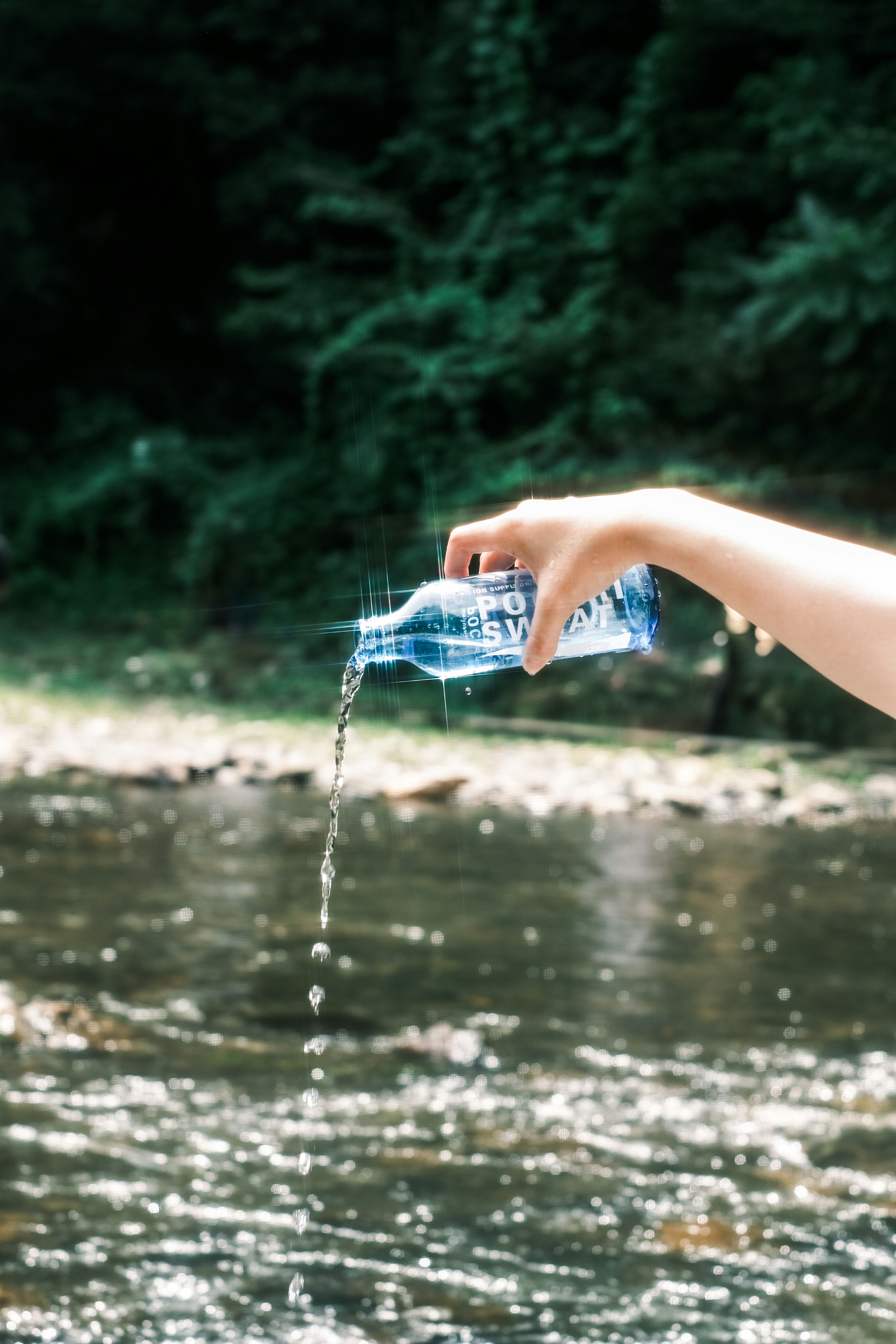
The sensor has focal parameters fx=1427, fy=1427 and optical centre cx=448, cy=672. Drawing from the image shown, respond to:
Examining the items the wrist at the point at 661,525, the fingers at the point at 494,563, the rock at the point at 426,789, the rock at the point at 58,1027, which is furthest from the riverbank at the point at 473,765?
the wrist at the point at 661,525

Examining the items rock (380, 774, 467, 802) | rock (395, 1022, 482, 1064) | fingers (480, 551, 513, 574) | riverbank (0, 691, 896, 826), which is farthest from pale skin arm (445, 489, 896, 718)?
rock (380, 774, 467, 802)

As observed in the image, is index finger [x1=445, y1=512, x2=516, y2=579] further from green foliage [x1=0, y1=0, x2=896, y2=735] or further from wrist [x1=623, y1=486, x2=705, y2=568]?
green foliage [x1=0, y1=0, x2=896, y2=735]

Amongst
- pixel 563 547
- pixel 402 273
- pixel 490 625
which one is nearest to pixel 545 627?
pixel 563 547

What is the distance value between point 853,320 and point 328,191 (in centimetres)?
731

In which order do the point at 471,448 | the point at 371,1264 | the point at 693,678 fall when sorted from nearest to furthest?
the point at 371,1264, the point at 693,678, the point at 471,448

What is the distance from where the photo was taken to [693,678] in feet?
36.8

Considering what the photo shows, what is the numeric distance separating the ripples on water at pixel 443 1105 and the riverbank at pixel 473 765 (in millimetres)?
1866

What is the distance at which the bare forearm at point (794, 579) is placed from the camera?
3.27 feet

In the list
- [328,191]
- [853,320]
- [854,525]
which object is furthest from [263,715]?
[328,191]

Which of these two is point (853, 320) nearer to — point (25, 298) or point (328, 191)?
point (328, 191)

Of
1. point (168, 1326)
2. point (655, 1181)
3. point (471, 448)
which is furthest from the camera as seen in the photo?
point (471, 448)

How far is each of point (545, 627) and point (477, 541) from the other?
0.13m

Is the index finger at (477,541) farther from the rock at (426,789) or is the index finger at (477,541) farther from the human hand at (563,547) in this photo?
the rock at (426,789)

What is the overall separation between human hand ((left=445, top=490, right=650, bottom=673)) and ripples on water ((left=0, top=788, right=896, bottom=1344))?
5.28 feet
